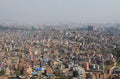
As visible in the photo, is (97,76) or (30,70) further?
(30,70)

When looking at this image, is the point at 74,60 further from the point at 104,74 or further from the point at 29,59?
the point at 104,74

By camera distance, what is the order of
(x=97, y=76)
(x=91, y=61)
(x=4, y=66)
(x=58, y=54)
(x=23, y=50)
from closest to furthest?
(x=97, y=76) < (x=4, y=66) < (x=91, y=61) < (x=58, y=54) < (x=23, y=50)

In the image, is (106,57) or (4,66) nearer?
(4,66)

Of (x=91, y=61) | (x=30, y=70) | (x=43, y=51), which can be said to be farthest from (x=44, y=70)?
(x=43, y=51)

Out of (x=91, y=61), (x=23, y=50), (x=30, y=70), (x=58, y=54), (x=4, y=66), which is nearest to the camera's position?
(x=30, y=70)

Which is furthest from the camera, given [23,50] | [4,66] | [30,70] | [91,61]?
[23,50]

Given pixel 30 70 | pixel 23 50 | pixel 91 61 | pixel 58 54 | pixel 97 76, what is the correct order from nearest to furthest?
pixel 97 76, pixel 30 70, pixel 91 61, pixel 58 54, pixel 23 50

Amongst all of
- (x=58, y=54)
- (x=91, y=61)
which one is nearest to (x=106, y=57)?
(x=91, y=61)

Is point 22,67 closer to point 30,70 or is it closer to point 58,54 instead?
point 30,70
